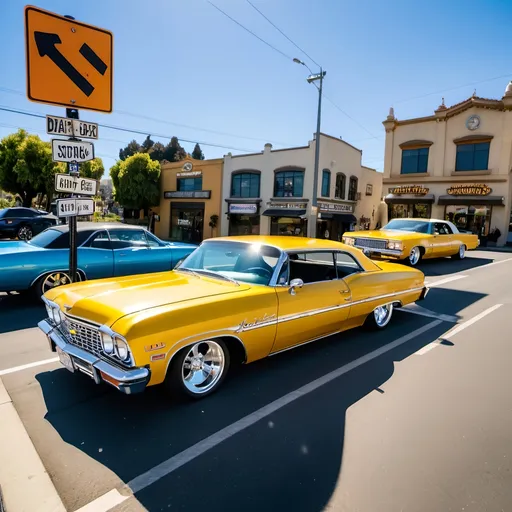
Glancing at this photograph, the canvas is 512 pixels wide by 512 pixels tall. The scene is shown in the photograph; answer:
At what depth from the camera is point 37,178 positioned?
1075 inches

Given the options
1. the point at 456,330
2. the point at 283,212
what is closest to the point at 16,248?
the point at 456,330

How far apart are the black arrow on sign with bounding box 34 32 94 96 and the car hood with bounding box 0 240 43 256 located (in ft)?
10.2

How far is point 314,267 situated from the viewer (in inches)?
191

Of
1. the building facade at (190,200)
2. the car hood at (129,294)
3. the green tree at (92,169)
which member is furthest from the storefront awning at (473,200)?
the green tree at (92,169)

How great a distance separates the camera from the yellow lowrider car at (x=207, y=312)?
2752mm

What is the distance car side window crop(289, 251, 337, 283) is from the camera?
4668mm

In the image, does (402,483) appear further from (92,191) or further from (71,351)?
(92,191)

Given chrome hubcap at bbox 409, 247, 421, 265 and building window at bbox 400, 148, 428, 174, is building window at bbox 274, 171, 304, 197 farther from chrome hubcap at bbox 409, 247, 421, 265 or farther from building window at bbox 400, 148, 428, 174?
chrome hubcap at bbox 409, 247, 421, 265

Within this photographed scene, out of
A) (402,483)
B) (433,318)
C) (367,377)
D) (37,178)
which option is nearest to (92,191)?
(367,377)

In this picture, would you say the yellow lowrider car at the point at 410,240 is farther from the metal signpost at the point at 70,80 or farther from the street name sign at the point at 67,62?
the street name sign at the point at 67,62

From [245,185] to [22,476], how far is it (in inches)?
1008

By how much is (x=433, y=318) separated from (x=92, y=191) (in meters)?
5.61

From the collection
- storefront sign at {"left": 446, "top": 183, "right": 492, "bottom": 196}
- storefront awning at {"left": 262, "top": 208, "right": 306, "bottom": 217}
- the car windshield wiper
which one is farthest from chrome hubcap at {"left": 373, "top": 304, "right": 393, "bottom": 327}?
storefront sign at {"left": 446, "top": 183, "right": 492, "bottom": 196}

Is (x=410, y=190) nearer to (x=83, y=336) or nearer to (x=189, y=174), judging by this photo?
(x=189, y=174)
